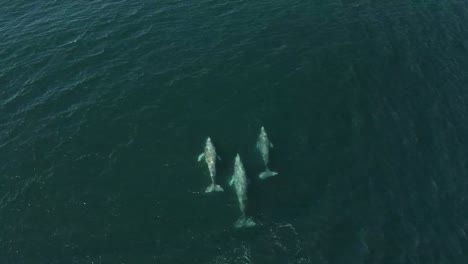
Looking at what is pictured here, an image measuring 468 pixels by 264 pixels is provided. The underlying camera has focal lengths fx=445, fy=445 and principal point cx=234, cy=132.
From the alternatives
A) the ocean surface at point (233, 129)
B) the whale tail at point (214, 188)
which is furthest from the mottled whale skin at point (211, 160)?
the ocean surface at point (233, 129)

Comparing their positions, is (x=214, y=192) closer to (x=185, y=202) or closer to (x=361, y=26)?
(x=185, y=202)

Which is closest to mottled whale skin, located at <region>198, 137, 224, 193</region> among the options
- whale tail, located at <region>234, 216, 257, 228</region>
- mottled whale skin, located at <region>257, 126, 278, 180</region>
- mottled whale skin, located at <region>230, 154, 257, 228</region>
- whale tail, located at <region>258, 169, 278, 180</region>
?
mottled whale skin, located at <region>230, 154, 257, 228</region>

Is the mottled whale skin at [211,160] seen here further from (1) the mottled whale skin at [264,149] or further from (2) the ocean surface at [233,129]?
(1) the mottled whale skin at [264,149]

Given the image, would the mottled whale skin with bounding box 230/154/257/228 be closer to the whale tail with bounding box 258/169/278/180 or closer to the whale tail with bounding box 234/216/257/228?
the whale tail with bounding box 234/216/257/228

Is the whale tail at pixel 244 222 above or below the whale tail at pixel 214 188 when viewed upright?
below

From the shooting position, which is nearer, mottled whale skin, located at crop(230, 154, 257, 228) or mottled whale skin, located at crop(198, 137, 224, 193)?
mottled whale skin, located at crop(230, 154, 257, 228)

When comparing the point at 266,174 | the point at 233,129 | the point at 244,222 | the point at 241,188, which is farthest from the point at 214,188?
the point at 233,129

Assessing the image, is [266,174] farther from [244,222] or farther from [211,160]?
[244,222]
